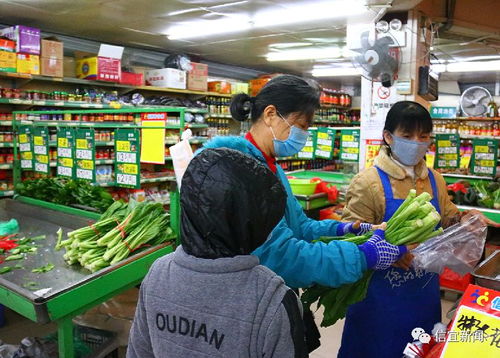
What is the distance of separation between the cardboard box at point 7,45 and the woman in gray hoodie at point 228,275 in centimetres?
555

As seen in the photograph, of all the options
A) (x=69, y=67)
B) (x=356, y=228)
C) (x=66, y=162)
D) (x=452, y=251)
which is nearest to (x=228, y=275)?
(x=356, y=228)

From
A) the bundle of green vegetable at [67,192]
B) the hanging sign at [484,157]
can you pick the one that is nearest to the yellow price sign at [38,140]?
the bundle of green vegetable at [67,192]

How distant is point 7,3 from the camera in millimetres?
5246

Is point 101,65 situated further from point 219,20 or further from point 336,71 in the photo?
point 336,71

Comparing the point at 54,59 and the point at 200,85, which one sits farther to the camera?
the point at 200,85

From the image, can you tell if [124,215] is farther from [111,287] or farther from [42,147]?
[42,147]

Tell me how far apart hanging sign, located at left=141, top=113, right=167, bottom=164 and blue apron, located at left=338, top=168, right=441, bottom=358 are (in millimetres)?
1570

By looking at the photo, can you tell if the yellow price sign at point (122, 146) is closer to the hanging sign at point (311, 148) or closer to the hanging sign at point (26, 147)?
the hanging sign at point (26, 147)

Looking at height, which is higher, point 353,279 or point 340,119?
point 340,119

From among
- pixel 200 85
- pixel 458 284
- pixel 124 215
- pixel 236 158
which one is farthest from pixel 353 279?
pixel 200 85

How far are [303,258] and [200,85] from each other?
7.35 m

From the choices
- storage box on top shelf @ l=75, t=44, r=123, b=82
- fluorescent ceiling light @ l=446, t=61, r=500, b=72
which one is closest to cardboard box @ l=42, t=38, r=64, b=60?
storage box on top shelf @ l=75, t=44, r=123, b=82

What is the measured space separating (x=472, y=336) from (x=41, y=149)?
12.4 ft

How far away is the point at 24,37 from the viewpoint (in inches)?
218
